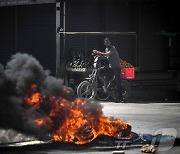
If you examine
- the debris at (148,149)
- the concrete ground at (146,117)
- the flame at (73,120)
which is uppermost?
the flame at (73,120)

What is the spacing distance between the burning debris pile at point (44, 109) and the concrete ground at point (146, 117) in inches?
17.2

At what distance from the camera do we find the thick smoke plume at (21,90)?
28.5 ft

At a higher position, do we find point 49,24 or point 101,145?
point 49,24

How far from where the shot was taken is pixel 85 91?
16.9 metres

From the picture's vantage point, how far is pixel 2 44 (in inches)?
808

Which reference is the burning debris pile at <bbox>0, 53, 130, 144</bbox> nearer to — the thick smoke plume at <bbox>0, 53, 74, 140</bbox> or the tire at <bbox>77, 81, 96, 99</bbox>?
the thick smoke plume at <bbox>0, 53, 74, 140</bbox>

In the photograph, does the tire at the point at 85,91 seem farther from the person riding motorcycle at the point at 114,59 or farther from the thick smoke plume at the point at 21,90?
the thick smoke plume at the point at 21,90

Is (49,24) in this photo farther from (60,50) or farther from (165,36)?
(165,36)

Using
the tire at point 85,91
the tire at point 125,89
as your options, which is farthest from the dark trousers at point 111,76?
the tire at point 85,91

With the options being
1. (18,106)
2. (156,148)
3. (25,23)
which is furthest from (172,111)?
(25,23)

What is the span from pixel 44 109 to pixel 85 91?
313 inches

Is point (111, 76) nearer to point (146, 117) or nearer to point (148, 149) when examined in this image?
point (146, 117)

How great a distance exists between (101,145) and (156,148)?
0.96 meters

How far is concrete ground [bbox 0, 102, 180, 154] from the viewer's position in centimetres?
873
